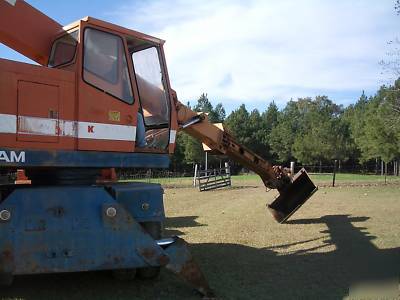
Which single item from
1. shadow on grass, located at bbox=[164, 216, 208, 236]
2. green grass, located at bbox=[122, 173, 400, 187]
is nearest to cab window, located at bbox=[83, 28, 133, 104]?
shadow on grass, located at bbox=[164, 216, 208, 236]

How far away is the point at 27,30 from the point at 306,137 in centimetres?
7087

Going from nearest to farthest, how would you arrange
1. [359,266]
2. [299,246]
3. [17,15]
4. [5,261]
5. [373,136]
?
[5,261] → [17,15] → [359,266] → [299,246] → [373,136]

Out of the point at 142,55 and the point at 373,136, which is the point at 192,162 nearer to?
the point at 373,136

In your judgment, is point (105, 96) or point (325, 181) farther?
point (325, 181)

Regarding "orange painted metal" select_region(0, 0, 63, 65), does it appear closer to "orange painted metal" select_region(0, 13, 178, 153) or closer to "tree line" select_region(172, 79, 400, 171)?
"orange painted metal" select_region(0, 13, 178, 153)

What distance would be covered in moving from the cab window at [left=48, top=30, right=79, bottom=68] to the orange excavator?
0.05ft

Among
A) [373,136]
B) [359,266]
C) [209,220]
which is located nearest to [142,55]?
[359,266]

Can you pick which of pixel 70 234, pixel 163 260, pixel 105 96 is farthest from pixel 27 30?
pixel 163 260

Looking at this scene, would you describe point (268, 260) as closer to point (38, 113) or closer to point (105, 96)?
point (105, 96)

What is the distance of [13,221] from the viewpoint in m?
6.05

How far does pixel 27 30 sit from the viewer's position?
282 inches

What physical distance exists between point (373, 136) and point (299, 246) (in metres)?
45.3

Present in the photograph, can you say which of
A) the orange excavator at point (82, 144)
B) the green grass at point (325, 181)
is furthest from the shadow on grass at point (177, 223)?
the green grass at point (325, 181)

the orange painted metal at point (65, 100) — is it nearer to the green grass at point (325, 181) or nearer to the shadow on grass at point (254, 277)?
the shadow on grass at point (254, 277)
